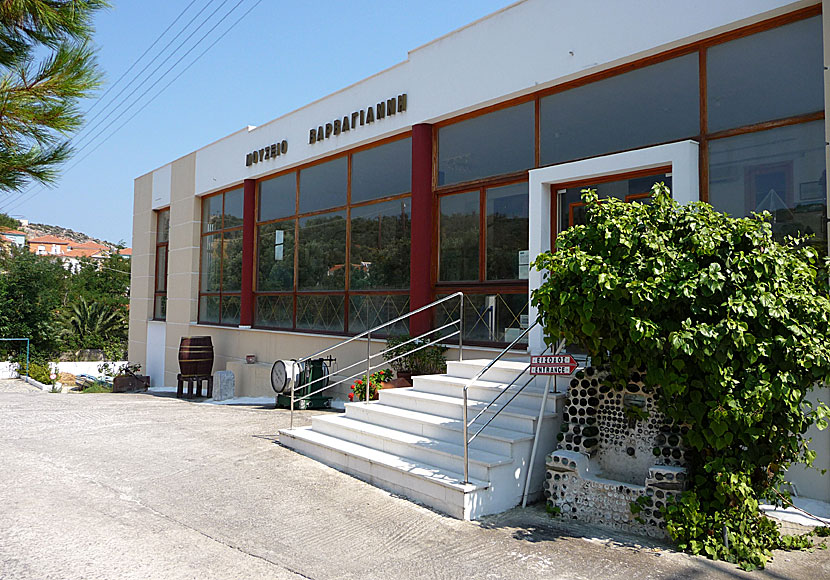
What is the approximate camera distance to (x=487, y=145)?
1024cm

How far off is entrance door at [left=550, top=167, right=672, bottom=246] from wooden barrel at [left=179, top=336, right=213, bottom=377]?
35.6 ft

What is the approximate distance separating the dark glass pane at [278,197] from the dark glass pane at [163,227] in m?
6.11

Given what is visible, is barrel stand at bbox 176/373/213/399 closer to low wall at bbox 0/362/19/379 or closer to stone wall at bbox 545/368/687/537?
low wall at bbox 0/362/19/379

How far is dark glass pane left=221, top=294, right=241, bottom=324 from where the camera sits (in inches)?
656

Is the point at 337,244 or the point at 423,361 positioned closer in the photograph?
the point at 423,361

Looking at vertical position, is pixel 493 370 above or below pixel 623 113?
below

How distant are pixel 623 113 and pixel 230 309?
458 inches

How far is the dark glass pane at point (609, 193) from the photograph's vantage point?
8102 millimetres

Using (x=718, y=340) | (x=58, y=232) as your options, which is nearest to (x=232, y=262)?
(x=718, y=340)

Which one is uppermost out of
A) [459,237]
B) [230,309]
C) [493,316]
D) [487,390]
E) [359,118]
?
[359,118]

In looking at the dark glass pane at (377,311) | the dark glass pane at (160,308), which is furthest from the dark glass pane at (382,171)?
the dark glass pane at (160,308)

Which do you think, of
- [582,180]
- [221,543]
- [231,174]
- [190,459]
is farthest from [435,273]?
[231,174]

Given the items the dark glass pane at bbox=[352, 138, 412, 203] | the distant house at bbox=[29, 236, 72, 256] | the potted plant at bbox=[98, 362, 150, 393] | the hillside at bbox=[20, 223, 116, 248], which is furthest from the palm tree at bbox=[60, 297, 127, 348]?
the hillside at bbox=[20, 223, 116, 248]

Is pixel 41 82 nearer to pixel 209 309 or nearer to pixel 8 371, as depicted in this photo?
pixel 209 309
